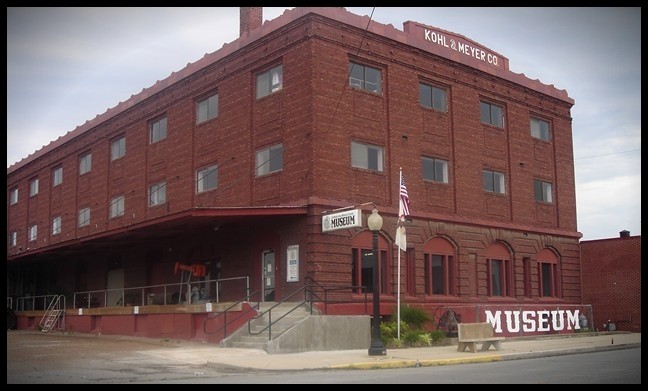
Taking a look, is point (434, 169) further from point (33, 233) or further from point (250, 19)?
point (33, 233)

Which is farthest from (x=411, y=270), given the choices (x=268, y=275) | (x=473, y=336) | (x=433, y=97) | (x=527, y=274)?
(x=527, y=274)

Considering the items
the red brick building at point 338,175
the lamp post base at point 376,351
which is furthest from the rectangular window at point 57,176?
the lamp post base at point 376,351

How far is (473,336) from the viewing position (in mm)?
23250

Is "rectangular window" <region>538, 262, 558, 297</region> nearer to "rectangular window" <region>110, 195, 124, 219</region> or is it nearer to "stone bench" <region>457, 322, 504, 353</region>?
"stone bench" <region>457, 322, 504, 353</region>

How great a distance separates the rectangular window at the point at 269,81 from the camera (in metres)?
29.5

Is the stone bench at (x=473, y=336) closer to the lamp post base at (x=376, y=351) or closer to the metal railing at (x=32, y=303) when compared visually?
the lamp post base at (x=376, y=351)

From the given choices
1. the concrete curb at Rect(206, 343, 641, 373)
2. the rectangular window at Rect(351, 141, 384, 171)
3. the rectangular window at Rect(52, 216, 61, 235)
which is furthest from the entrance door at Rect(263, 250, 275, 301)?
the rectangular window at Rect(52, 216, 61, 235)

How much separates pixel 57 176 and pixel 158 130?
13.4 meters

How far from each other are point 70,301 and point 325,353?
867 inches

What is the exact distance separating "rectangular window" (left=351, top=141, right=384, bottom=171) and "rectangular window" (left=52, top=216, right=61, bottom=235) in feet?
79.3

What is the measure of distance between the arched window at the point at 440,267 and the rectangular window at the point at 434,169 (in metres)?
2.50

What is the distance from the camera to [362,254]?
92.8ft

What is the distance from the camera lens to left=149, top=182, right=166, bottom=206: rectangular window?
118 feet
